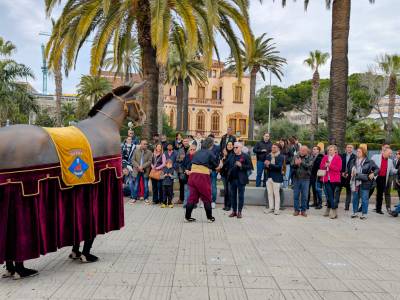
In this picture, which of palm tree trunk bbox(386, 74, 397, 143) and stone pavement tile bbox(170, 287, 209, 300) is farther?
palm tree trunk bbox(386, 74, 397, 143)

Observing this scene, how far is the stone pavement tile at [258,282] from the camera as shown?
16.3ft

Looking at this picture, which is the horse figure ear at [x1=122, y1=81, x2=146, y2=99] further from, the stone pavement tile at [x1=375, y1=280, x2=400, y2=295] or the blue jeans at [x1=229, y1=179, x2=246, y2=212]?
the blue jeans at [x1=229, y1=179, x2=246, y2=212]

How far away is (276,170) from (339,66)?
4.68 meters

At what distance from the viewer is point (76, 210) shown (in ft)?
17.6

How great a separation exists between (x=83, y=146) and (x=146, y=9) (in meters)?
8.55

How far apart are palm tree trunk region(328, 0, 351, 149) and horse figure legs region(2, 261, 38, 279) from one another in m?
10.3

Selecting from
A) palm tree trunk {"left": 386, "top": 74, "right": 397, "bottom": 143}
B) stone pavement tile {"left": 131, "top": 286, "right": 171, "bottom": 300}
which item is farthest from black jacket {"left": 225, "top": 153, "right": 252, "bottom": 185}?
palm tree trunk {"left": 386, "top": 74, "right": 397, "bottom": 143}

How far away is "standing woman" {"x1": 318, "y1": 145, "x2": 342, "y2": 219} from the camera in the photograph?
33.3 feet

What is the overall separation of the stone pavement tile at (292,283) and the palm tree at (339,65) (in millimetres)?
8598

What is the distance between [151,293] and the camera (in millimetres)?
4668

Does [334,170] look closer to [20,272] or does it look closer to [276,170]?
[276,170]

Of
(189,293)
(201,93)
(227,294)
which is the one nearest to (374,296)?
(227,294)

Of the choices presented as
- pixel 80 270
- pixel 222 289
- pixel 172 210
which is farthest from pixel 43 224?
pixel 172 210

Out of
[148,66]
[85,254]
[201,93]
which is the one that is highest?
[201,93]
